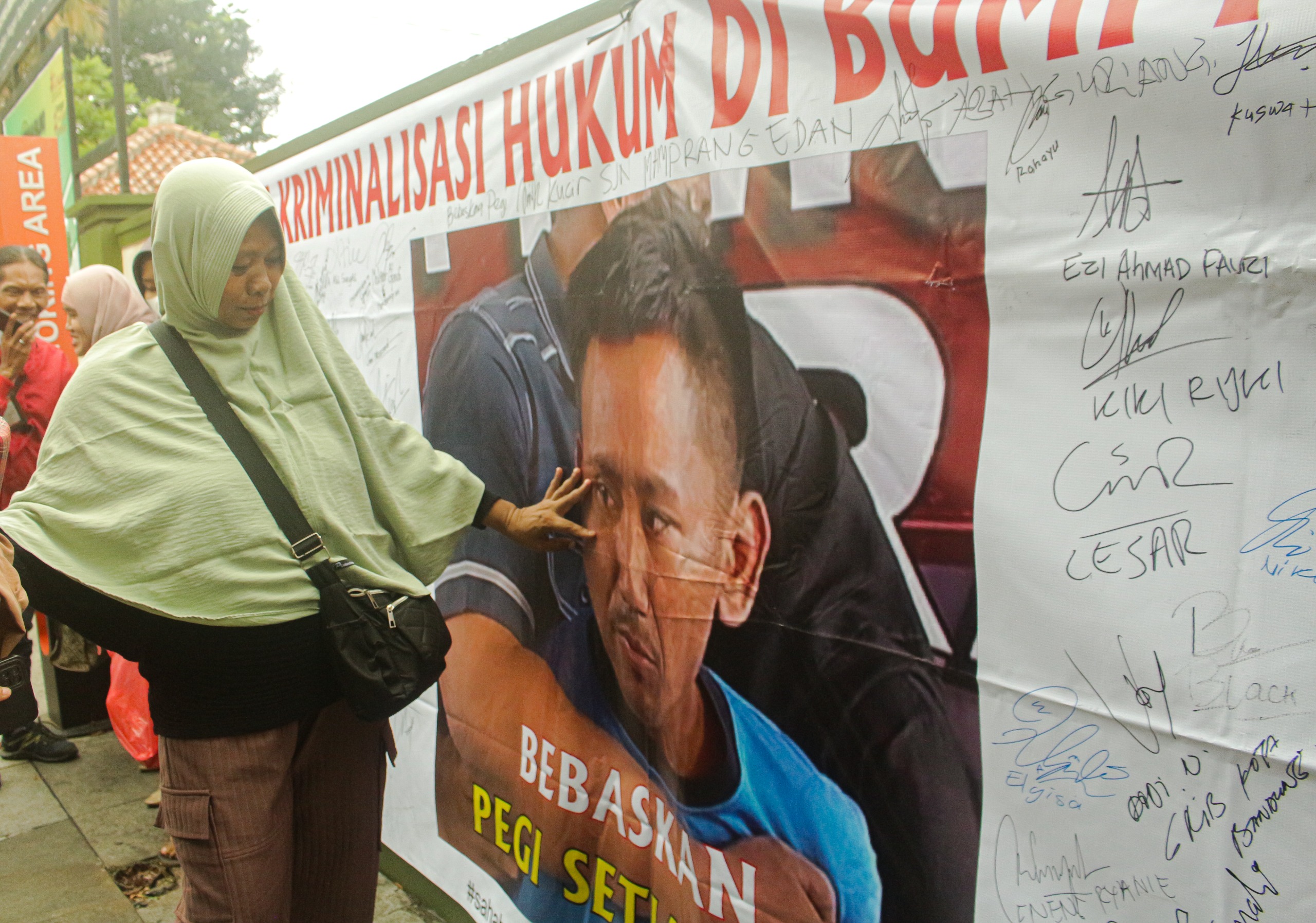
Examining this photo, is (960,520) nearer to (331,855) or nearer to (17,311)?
(331,855)

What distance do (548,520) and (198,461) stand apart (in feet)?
2.69

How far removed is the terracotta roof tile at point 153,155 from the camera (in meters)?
28.8

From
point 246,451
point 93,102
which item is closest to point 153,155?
point 93,102

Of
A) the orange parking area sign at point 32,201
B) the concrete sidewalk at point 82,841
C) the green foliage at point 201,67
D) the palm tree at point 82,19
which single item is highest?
the green foliage at point 201,67

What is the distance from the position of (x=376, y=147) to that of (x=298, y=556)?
5.51 ft

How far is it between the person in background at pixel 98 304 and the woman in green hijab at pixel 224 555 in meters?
1.85

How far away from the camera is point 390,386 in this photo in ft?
11.0

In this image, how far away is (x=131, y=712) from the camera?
4273 mm
